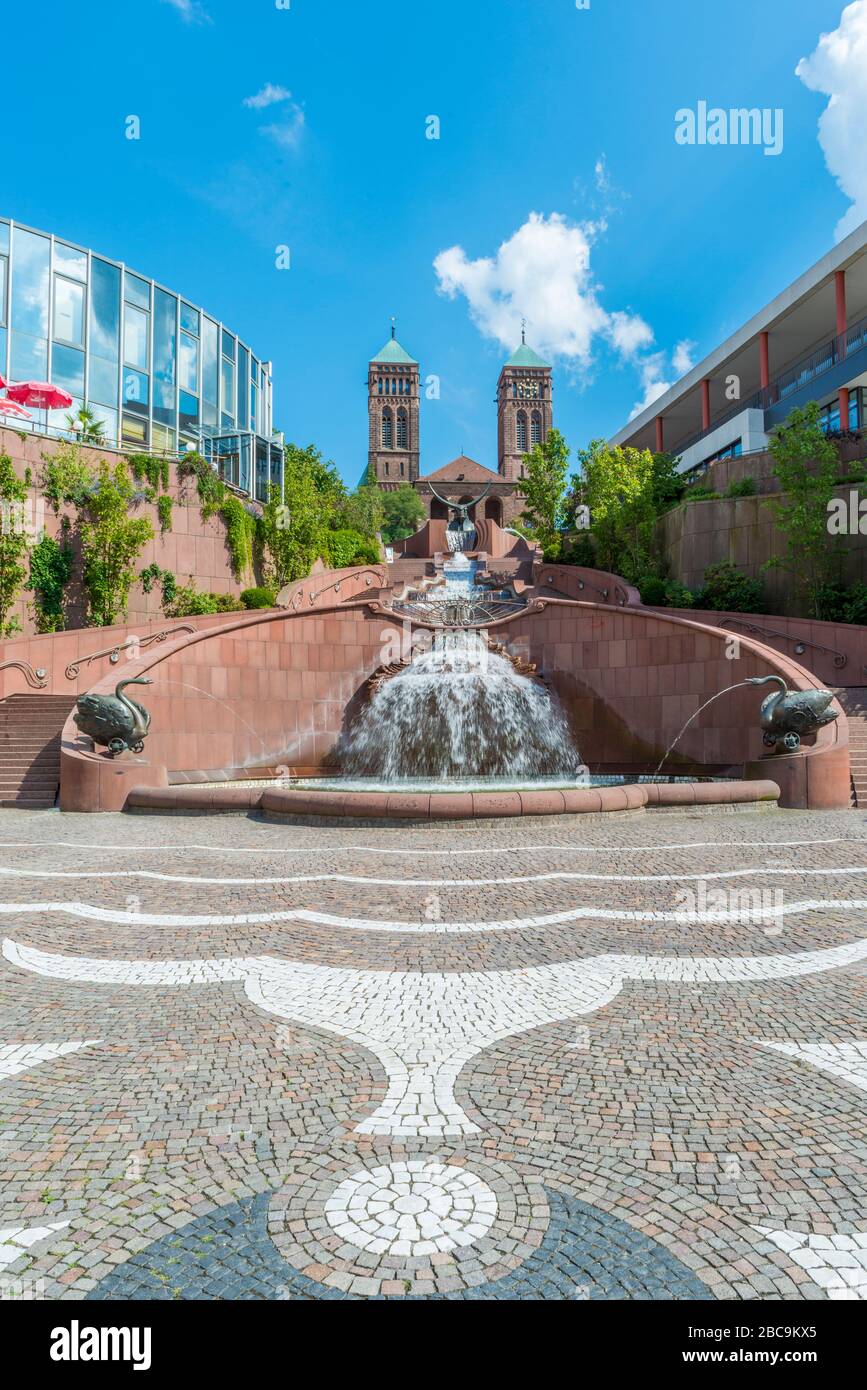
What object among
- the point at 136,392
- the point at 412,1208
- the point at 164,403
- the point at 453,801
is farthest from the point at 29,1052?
the point at 164,403

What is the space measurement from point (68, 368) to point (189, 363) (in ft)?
27.8

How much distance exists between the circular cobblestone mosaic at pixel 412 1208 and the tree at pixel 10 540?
29.1 metres

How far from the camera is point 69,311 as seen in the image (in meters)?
40.5

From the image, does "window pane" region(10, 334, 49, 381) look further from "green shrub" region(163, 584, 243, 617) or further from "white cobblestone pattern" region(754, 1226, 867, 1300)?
"white cobblestone pattern" region(754, 1226, 867, 1300)

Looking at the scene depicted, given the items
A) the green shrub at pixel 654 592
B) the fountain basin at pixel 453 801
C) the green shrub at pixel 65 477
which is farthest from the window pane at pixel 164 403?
the fountain basin at pixel 453 801

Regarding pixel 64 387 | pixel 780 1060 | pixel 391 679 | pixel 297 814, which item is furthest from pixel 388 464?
pixel 780 1060

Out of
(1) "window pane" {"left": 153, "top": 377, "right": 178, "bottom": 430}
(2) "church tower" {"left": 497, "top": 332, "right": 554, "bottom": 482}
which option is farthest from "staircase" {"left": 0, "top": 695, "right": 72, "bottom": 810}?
(2) "church tower" {"left": 497, "top": 332, "right": 554, "bottom": 482}

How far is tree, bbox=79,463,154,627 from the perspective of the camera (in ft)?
97.8

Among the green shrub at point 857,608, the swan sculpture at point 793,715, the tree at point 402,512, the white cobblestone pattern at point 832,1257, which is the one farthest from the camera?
the tree at point 402,512

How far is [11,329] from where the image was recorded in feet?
125

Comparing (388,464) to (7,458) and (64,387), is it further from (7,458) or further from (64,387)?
(7,458)

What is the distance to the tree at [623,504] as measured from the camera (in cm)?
3288

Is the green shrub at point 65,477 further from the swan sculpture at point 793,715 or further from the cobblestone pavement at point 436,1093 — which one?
the swan sculpture at point 793,715

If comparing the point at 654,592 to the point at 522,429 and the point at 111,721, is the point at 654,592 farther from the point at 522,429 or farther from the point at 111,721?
the point at 522,429
